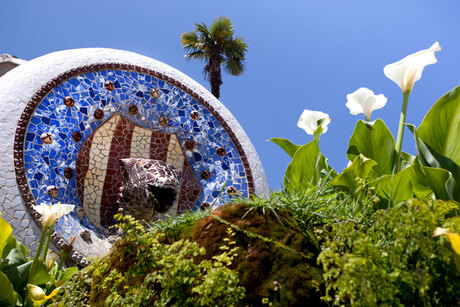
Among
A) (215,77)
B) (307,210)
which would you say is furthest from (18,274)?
(215,77)

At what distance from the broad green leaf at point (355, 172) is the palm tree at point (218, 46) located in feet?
38.3

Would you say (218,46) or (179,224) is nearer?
(179,224)

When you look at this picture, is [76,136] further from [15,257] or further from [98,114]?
[15,257]

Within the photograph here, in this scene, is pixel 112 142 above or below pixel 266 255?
above

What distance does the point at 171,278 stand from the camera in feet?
5.50

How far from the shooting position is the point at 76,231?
4367mm

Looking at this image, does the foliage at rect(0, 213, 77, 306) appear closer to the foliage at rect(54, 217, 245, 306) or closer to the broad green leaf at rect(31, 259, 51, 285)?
the broad green leaf at rect(31, 259, 51, 285)

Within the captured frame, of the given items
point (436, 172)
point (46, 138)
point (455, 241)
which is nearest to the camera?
point (455, 241)

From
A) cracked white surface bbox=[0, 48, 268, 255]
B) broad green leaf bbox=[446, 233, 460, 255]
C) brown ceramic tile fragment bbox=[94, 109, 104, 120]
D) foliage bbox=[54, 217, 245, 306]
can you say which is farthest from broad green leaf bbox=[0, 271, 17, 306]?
brown ceramic tile fragment bbox=[94, 109, 104, 120]

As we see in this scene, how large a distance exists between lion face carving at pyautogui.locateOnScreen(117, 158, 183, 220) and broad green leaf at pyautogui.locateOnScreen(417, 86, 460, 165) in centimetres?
296

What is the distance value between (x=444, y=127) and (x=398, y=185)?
0.42 meters

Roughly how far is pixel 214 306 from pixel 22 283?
171 centimetres

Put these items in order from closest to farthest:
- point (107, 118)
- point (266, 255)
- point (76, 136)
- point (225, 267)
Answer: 1. point (225, 267)
2. point (266, 255)
3. point (76, 136)
4. point (107, 118)

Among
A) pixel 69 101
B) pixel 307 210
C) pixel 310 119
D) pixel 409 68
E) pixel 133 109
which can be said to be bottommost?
pixel 307 210
